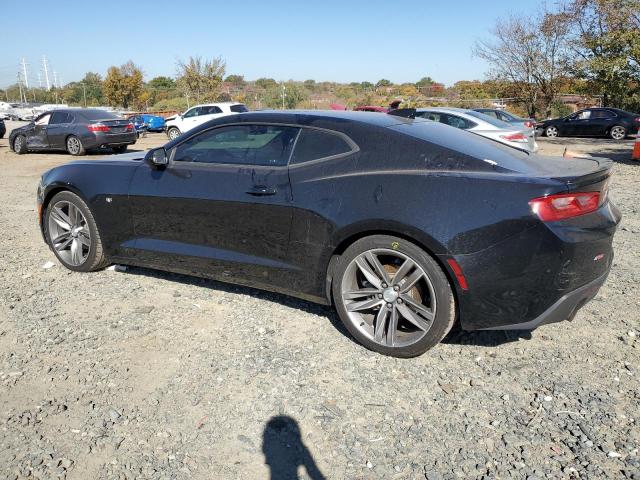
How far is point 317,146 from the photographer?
11.6 feet

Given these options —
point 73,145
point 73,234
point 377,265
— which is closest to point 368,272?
point 377,265

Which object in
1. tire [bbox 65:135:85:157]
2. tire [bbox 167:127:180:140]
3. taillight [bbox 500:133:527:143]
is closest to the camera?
taillight [bbox 500:133:527:143]

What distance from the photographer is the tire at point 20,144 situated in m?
16.5

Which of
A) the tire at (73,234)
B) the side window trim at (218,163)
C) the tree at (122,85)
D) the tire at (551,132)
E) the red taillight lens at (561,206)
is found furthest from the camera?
the tree at (122,85)

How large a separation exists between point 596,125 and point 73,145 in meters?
20.6

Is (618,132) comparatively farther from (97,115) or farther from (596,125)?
(97,115)

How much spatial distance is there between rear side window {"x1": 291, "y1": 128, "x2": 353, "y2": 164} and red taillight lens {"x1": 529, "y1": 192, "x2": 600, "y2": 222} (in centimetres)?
123

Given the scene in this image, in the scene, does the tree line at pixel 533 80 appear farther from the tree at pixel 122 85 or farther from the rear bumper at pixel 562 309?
the rear bumper at pixel 562 309

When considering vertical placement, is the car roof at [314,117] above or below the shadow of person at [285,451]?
above

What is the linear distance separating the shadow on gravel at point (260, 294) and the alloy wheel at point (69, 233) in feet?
1.51

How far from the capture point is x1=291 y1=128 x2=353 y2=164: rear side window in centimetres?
346

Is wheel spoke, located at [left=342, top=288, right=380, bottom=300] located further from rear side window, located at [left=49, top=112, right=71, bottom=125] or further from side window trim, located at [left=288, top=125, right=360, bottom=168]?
rear side window, located at [left=49, top=112, right=71, bottom=125]

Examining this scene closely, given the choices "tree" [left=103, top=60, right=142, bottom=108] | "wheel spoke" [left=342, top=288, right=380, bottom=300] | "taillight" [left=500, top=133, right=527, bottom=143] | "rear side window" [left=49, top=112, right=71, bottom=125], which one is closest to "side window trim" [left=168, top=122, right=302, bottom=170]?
"wheel spoke" [left=342, top=288, right=380, bottom=300]

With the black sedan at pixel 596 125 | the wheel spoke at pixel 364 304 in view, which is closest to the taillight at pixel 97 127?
the wheel spoke at pixel 364 304
